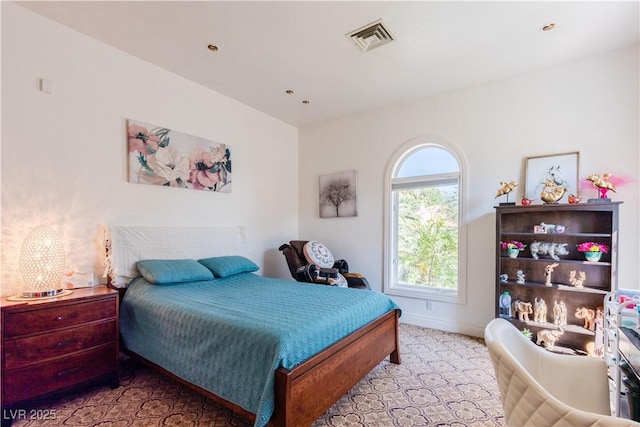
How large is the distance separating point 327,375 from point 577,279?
2742 mm

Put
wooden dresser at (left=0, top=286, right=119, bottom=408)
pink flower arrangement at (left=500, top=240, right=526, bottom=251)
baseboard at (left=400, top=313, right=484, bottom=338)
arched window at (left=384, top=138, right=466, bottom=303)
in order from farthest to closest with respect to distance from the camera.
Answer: arched window at (left=384, top=138, right=466, bottom=303)
baseboard at (left=400, top=313, right=484, bottom=338)
pink flower arrangement at (left=500, top=240, right=526, bottom=251)
wooden dresser at (left=0, top=286, right=119, bottom=408)

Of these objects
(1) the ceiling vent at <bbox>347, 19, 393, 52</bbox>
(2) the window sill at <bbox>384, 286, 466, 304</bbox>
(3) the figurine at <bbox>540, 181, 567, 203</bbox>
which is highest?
(1) the ceiling vent at <bbox>347, 19, 393, 52</bbox>

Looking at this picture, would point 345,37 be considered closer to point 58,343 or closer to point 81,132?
point 81,132

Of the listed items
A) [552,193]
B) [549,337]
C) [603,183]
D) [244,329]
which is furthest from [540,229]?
[244,329]

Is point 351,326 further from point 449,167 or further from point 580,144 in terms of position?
point 580,144

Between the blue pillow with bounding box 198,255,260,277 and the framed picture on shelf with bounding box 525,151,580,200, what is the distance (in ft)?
10.6

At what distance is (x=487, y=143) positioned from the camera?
11.3ft

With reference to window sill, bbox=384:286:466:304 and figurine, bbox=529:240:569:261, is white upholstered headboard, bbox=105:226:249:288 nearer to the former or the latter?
window sill, bbox=384:286:466:304

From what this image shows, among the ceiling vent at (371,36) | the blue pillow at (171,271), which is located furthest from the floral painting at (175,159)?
the ceiling vent at (371,36)

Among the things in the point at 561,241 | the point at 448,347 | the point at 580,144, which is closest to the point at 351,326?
the point at 448,347

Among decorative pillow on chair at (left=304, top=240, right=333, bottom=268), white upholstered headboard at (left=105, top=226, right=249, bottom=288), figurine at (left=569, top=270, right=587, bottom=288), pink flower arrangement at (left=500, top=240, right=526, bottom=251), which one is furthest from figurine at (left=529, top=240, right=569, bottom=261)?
white upholstered headboard at (left=105, top=226, right=249, bottom=288)

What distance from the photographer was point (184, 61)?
10.0ft

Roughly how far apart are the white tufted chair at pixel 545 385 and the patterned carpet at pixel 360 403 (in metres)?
0.77

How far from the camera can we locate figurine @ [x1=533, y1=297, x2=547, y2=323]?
299 centimetres
